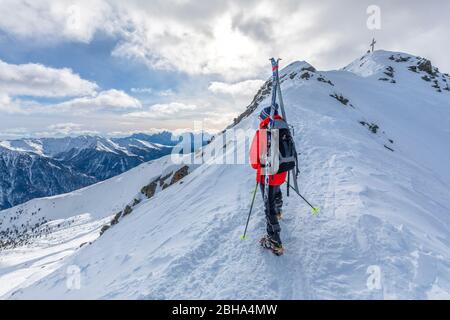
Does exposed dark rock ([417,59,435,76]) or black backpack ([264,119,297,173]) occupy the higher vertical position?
exposed dark rock ([417,59,435,76])

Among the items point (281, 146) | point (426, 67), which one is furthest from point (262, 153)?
point (426, 67)

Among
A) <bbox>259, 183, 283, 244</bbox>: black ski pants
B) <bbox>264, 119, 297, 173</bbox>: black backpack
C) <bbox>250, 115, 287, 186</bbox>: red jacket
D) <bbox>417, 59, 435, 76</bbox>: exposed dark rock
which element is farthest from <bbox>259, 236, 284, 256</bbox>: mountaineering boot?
<bbox>417, 59, 435, 76</bbox>: exposed dark rock

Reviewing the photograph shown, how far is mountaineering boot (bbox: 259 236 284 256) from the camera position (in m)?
7.43

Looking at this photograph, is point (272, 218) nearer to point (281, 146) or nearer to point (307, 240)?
point (307, 240)

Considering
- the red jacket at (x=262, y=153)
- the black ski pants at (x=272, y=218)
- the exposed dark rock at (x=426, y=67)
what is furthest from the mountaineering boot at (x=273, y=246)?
the exposed dark rock at (x=426, y=67)

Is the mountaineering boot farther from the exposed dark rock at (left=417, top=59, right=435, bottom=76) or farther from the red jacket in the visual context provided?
the exposed dark rock at (left=417, top=59, right=435, bottom=76)

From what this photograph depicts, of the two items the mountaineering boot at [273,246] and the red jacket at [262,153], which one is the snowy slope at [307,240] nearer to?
the mountaineering boot at [273,246]

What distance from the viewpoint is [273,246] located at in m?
7.50

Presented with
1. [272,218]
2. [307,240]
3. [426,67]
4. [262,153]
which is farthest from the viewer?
[426,67]
